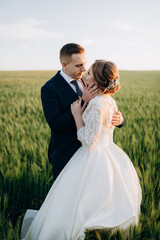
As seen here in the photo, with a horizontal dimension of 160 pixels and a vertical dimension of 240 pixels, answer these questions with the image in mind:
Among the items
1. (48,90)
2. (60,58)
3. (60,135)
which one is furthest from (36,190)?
(60,58)

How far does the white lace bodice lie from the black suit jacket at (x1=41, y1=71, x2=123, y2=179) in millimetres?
232

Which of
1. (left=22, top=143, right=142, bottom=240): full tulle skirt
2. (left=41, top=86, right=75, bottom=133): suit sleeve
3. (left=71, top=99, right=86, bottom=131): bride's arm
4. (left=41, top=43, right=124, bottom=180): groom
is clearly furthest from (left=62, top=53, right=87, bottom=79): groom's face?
(left=22, top=143, right=142, bottom=240): full tulle skirt

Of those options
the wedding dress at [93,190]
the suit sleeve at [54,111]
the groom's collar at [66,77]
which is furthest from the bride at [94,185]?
the groom's collar at [66,77]

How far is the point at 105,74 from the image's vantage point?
169 cm

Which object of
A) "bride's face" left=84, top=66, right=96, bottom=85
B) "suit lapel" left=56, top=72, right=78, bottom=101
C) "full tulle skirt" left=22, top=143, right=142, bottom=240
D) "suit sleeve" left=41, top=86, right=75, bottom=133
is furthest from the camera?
"suit lapel" left=56, top=72, right=78, bottom=101

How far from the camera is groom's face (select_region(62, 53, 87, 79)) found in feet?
6.53

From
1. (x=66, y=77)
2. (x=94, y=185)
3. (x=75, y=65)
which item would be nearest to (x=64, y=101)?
(x=66, y=77)

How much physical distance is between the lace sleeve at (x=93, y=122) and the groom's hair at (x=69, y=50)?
56 cm

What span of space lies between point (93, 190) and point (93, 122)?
52 centimetres

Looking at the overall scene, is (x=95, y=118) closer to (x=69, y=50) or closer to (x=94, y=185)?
(x=94, y=185)

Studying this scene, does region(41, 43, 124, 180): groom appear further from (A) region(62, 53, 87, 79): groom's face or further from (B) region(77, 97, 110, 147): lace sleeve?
(B) region(77, 97, 110, 147): lace sleeve

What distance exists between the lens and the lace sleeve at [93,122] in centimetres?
167

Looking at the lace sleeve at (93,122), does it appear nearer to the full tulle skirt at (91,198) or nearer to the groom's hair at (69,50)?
the full tulle skirt at (91,198)

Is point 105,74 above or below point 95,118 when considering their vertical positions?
above
